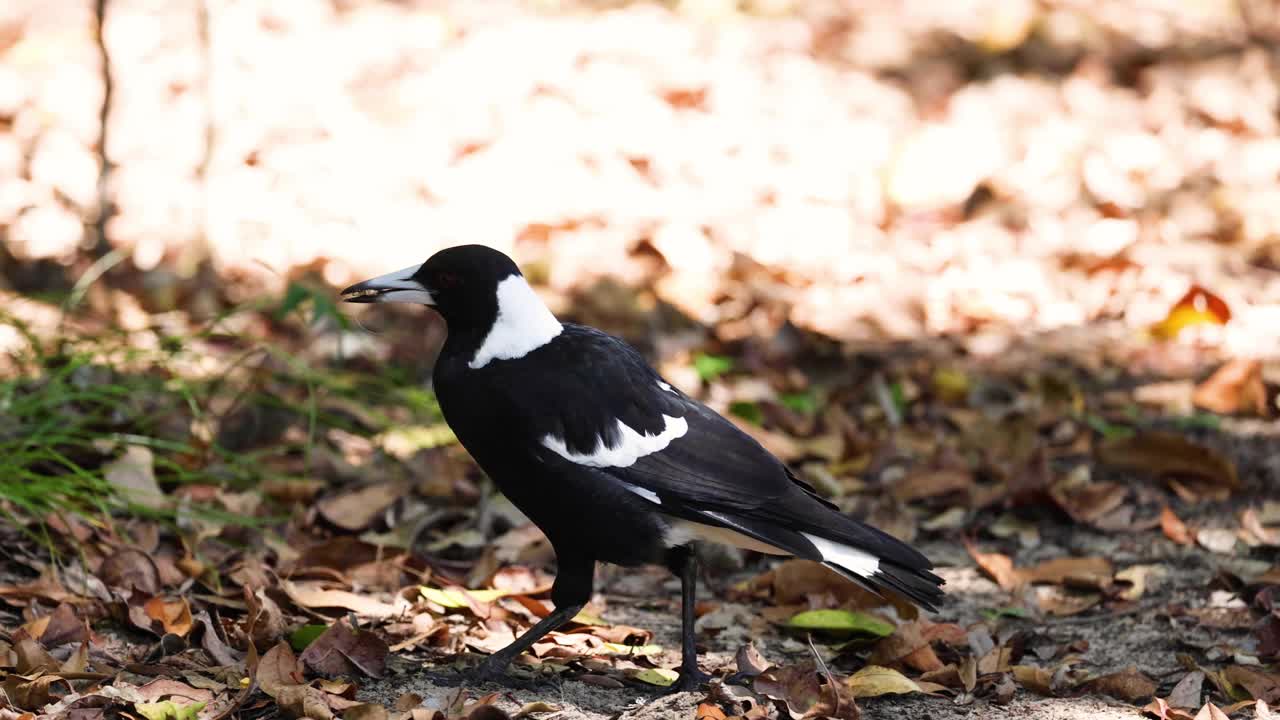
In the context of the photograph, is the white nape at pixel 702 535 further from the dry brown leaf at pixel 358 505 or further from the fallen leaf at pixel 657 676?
the dry brown leaf at pixel 358 505

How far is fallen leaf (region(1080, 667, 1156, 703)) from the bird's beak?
1711mm

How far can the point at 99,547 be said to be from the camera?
3906 millimetres

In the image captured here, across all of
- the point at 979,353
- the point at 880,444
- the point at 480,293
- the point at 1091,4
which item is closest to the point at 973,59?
the point at 1091,4

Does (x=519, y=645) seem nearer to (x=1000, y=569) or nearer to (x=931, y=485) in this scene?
(x=1000, y=569)

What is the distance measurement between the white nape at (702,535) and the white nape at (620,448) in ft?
0.56

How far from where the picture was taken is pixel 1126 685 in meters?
3.36

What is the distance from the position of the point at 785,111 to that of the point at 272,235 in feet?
9.13

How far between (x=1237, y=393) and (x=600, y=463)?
2903 millimetres

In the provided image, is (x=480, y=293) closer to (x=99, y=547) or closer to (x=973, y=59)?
(x=99, y=547)

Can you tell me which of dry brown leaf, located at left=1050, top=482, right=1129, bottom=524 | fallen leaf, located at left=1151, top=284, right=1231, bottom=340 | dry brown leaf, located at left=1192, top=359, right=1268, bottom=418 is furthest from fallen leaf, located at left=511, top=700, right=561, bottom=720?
fallen leaf, located at left=1151, top=284, right=1231, bottom=340

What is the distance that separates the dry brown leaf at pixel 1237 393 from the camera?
17.3 ft

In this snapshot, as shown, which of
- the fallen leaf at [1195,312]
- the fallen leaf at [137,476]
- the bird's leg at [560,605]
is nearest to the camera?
the bird's leg at [560,605]

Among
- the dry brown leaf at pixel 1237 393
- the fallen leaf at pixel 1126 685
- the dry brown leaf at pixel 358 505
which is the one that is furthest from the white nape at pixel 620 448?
the dry brown leaf at pixel 1237 393

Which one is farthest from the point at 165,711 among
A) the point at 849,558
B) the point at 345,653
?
the point at 849,558
